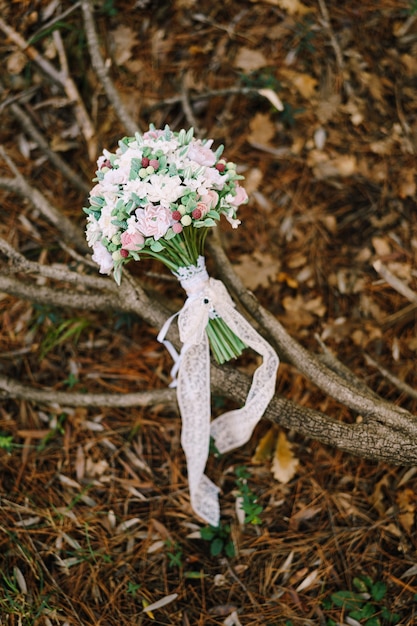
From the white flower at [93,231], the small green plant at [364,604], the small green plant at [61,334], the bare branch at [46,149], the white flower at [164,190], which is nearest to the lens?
the white flower at [164,190]

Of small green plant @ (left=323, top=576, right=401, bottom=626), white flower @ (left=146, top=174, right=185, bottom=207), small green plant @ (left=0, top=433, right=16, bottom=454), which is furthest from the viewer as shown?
small green plant @ (left=0, top=433, right=16, bottom=454)

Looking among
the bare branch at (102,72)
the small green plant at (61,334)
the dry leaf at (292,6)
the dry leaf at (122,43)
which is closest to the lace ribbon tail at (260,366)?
the small green plant at (61,334)

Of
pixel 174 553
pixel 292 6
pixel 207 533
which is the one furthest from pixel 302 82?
pixel 174 553

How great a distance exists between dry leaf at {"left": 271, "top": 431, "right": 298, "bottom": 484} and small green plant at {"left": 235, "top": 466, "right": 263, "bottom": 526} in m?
0.15

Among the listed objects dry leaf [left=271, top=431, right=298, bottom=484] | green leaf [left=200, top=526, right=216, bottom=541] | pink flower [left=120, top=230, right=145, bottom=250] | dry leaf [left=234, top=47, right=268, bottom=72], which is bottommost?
green leaf [left=200, top=526, right=216, bottom=541]

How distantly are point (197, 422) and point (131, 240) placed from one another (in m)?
1.00

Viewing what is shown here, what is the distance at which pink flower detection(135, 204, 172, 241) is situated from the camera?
6.49 ft

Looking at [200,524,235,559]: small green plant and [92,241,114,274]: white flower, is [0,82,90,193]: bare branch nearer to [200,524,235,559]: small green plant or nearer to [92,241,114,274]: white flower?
[92,241,114,274]: white flower

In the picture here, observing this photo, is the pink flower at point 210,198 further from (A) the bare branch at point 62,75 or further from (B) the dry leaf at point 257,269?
(A) the bare branch at point 62,75

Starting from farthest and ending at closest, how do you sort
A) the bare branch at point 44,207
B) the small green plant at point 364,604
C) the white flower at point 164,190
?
the bare branch at point 44,207 < the small green plant at point 364,604 < the white flower at point 164,190

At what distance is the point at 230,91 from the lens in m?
3.18

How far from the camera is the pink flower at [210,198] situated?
2033 mm

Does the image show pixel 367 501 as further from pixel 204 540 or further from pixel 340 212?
pixel 340 212

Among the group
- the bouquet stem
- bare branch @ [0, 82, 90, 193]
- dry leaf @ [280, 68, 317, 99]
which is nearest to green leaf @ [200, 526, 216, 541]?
the bouquet stem
